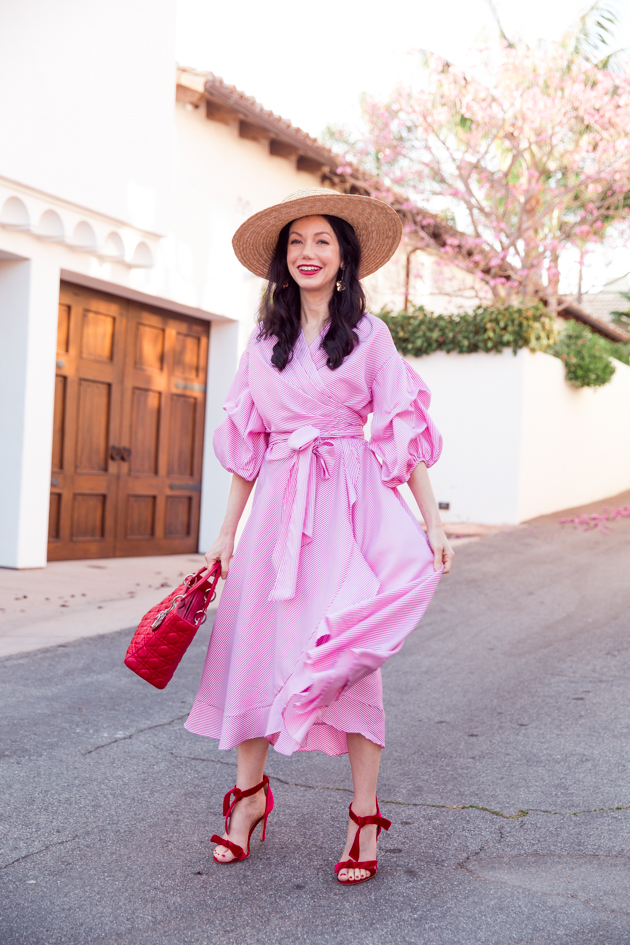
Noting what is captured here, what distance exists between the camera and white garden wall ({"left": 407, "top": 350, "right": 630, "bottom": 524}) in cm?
1094

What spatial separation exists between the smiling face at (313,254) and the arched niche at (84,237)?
18.8ft

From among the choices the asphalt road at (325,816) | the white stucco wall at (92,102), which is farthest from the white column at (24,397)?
the asphalt road at (325,816)

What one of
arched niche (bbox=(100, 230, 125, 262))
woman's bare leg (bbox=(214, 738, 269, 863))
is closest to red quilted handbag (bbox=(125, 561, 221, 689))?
woman's bare leg (bbox=(214, 738, 269, 863))

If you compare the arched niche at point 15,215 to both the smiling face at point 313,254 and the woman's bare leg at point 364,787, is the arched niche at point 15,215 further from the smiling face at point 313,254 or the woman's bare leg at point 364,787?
the woman's bare leg at point 364,787

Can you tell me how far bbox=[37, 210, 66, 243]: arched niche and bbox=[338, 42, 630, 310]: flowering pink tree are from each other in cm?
481

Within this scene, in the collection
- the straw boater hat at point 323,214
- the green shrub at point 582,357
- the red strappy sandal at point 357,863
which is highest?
the green shrub at point 582,357

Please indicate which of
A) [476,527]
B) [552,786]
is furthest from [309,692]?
[476,527]

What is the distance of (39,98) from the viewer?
7066 mm

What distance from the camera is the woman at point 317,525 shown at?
217cm

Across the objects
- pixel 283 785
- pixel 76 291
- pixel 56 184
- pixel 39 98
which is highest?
pixel 39 98

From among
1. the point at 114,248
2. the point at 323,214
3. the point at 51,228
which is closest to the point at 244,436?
the point at 323,214

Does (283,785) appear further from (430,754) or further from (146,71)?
(146,71)

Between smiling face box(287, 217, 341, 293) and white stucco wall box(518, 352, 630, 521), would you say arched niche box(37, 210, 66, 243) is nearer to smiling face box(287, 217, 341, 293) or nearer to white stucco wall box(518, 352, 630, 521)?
smiling face box(287, 217, 341, 293)

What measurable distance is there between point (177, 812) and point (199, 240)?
7743mm
